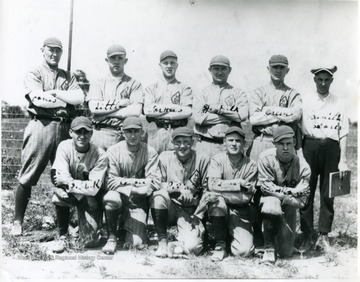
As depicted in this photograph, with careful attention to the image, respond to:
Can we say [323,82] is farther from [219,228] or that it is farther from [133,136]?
[133,136]

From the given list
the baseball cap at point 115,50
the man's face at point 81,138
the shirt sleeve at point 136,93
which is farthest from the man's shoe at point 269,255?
the baseball cap at point 115,50

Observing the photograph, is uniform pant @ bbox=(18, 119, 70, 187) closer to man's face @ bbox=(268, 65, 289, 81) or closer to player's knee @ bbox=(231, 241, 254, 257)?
player's knee @ bbox=(231, 241, 254, 257)

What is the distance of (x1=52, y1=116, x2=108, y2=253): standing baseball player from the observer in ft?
16.9

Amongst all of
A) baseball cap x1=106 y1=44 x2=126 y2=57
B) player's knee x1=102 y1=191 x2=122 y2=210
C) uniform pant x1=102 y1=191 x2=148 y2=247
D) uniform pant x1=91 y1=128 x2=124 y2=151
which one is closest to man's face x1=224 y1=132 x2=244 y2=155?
uniform pant x1=102 y1=191 x2=148 y2=247

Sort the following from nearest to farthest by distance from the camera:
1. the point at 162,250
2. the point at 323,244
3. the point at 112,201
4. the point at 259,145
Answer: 1. the point at 112,201
2. the point at 162,250
3. the point at 259,145
4. the point at 323,244

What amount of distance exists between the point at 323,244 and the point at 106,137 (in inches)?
114

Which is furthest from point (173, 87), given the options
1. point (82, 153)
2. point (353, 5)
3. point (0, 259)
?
point (0, 259)

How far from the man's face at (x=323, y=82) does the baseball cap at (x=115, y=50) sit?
2.36 meters

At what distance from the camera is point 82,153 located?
5.24m

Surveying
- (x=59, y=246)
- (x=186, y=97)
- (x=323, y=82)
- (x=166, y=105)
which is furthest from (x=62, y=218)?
(x=323, y=82)

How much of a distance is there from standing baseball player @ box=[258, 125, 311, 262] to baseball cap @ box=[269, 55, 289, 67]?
776mm

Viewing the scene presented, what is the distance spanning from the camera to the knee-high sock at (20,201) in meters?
5.50

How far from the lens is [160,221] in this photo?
16.9 ft

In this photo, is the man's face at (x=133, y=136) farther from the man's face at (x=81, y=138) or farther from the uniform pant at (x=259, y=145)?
the uniform pant at (x=259, y=145)
